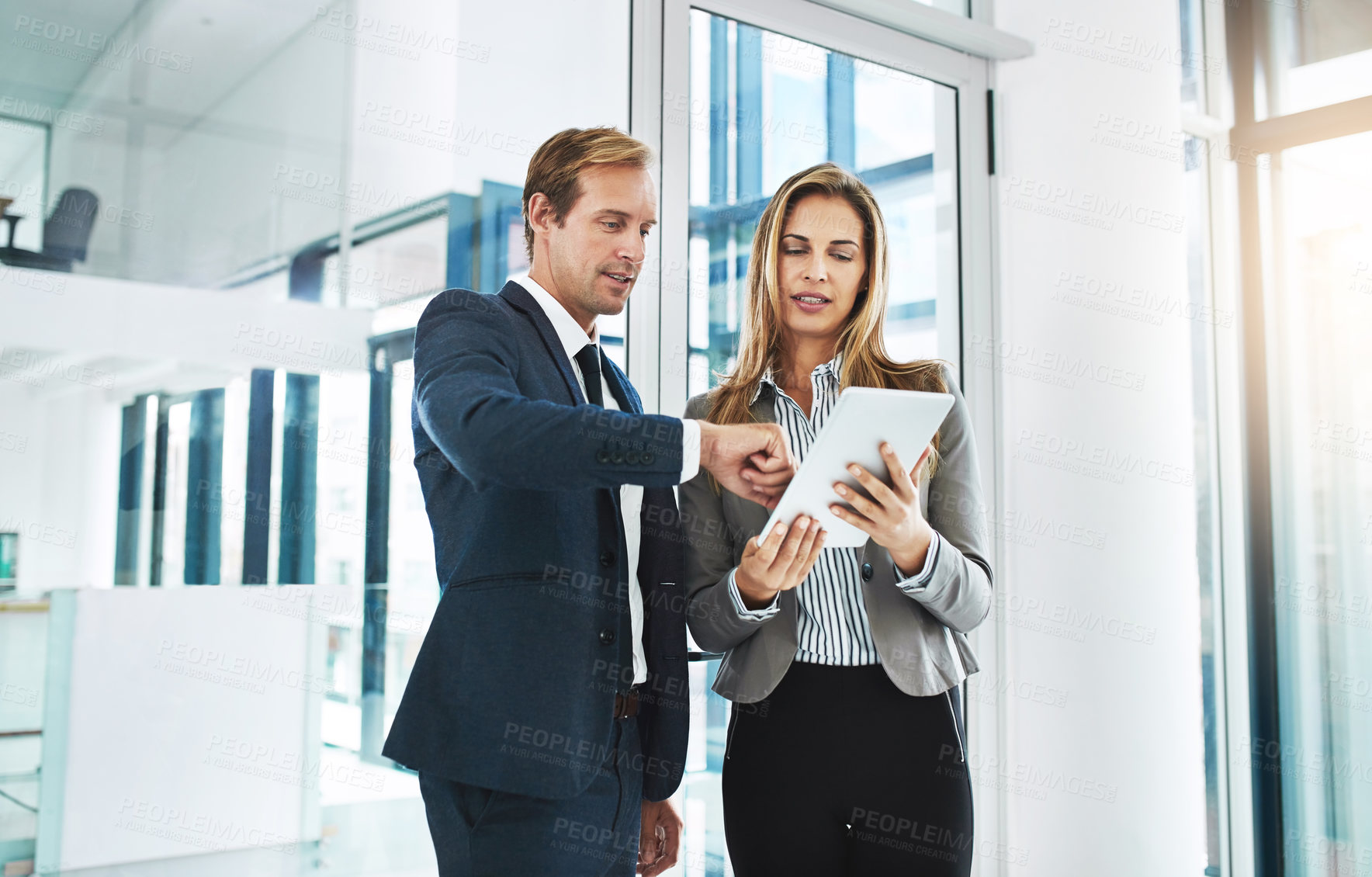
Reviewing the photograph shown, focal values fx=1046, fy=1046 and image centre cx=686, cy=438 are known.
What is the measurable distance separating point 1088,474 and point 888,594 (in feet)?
4.76

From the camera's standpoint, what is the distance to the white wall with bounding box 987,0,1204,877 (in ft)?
9.18

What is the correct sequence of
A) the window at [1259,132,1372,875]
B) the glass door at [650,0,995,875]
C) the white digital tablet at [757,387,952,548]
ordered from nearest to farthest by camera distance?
the white digital tablet at [757,387,952,548], the glass door at [650,0,995,875], the window at [1259,132,1372,875]

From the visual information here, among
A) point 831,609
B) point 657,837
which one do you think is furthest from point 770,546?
point 657,837

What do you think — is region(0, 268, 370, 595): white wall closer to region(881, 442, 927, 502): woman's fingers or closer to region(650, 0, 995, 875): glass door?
region(650, 0, 995, 875): glass door

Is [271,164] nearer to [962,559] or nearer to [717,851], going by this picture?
[962,559]

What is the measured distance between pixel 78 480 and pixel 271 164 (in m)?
0.59

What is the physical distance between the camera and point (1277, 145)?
3.35 metres

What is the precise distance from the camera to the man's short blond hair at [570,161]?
1.50 metres

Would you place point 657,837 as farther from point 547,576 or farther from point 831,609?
point 547,576

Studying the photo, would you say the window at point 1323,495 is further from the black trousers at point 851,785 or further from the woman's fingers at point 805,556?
the woman's fingers at point 805,556

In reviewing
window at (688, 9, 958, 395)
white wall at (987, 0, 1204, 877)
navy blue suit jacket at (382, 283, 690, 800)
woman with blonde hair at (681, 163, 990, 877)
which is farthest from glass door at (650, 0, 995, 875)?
navy blue suit jacket at (382, 283, 690, 800)

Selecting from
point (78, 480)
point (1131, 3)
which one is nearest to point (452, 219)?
point (78, 480)

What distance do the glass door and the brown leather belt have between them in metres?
0.76

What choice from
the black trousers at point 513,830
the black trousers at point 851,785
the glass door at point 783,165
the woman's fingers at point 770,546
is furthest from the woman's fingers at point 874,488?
the glass door at point 783,165
